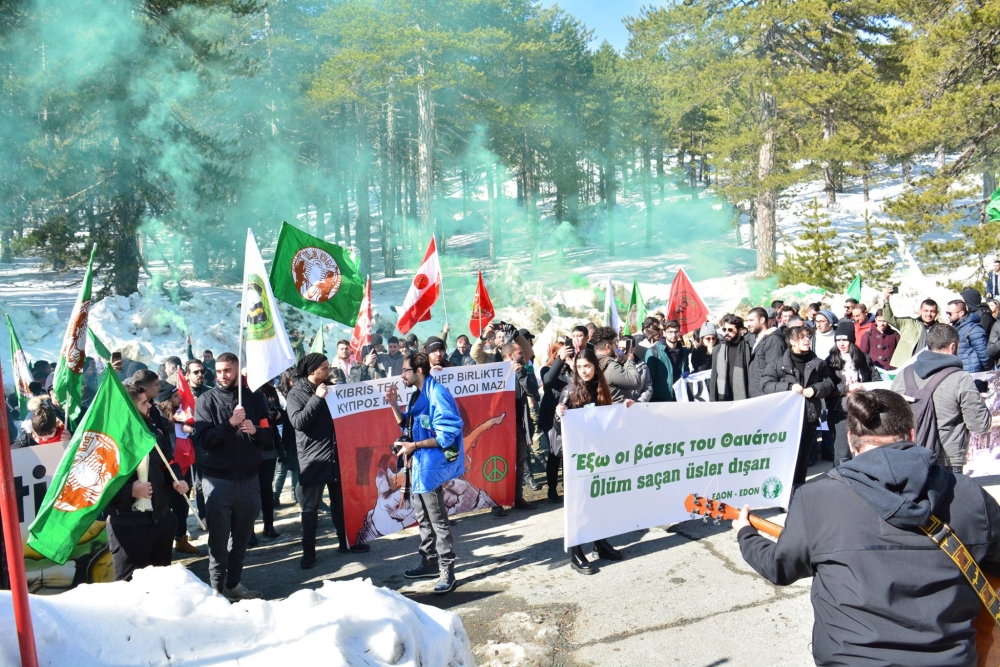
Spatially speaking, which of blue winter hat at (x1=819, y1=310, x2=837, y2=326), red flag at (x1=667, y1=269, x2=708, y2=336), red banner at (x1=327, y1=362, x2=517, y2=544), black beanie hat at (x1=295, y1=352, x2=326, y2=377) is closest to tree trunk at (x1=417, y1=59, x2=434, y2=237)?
red flag at (x1=667, y1=269, x2=708, y2=336)

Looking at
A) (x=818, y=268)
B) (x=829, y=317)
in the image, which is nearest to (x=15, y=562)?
(x=829, y=317)

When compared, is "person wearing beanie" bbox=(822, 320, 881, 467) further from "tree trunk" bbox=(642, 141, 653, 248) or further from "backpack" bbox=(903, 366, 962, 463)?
"tree trunk" bbox=(642, 141, 653, 248)

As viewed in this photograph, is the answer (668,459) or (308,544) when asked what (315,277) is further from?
(668,459)

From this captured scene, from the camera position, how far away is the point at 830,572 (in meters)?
2.52

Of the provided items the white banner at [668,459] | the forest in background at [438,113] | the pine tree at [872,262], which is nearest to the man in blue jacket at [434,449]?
the white banner at [668,459]

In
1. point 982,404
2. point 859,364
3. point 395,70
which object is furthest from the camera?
point 395,70

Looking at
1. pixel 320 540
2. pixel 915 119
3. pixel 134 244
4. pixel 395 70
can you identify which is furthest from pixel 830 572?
pixel 395 70

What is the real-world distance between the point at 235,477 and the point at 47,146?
19591mm

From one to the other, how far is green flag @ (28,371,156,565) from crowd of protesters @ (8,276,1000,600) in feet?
0.88

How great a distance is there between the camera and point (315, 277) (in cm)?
761

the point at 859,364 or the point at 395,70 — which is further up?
the point at 395,70

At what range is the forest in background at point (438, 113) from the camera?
20.5 meters

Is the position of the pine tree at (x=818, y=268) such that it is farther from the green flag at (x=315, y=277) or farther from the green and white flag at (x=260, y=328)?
the green and white flag at (x=260, y=328)

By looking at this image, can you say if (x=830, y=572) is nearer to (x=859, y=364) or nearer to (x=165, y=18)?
(x=859, y=364)
